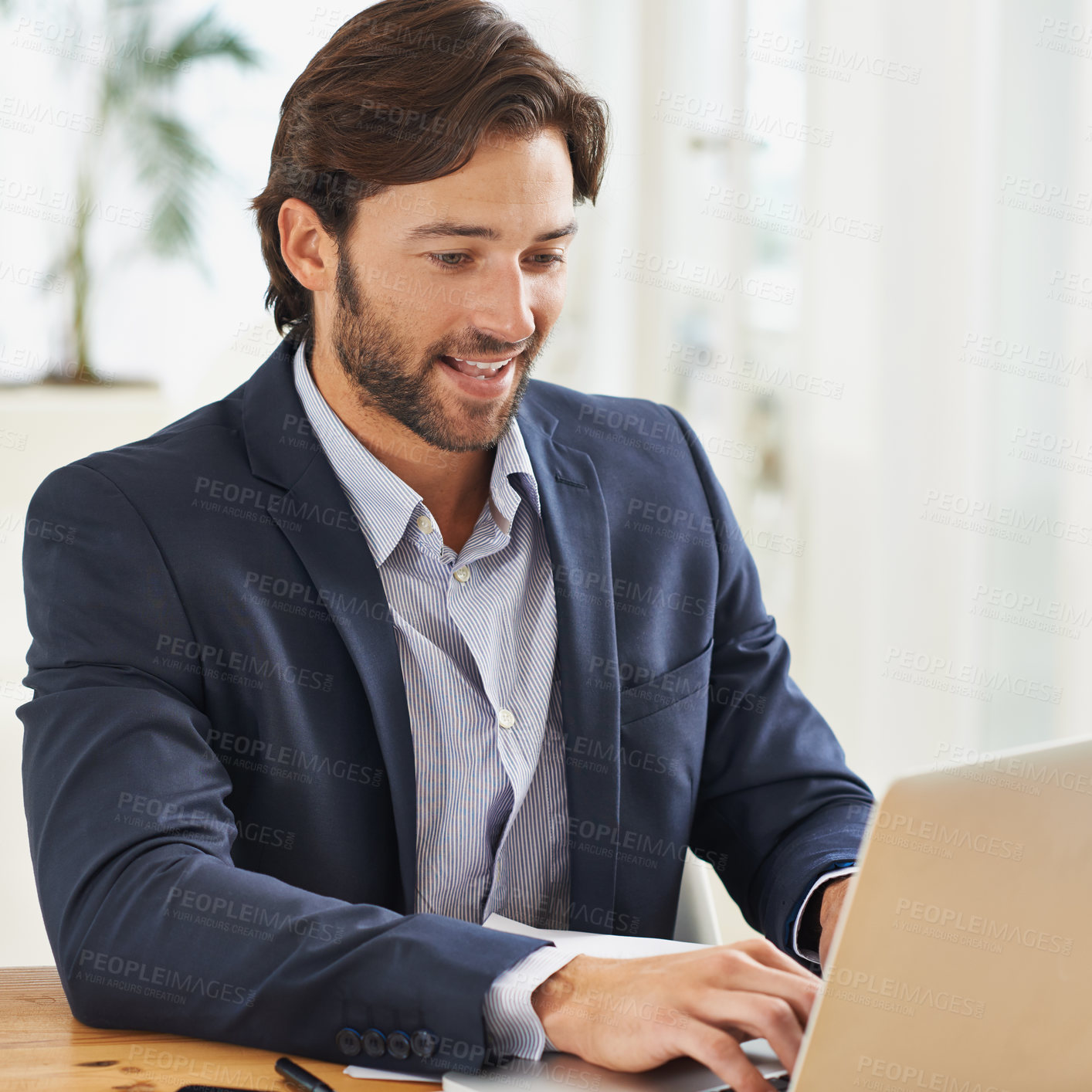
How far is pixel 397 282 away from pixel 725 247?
2099 millimetres

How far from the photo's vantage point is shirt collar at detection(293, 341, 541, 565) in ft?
4.52

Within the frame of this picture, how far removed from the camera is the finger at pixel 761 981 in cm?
87

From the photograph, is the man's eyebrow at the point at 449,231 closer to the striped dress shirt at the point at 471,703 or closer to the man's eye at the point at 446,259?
the man's eye at the point at 446,259

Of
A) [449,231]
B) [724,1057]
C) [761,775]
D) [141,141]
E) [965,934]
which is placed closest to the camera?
[965,934]

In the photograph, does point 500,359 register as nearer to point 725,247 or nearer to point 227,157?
point 725,247

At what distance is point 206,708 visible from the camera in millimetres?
1253

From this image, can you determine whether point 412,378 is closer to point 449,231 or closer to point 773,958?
point 449,231

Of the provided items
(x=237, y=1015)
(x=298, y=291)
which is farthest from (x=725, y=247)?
(x=237, y=1015)

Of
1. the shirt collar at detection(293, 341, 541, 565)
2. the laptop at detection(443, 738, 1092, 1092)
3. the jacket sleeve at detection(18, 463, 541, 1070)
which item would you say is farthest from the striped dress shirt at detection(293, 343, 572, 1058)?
the laptop at detection(443, 738, 1092, 1092)

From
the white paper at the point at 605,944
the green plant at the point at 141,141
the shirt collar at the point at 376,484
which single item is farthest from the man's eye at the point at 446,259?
the green plant at the point at 141,141

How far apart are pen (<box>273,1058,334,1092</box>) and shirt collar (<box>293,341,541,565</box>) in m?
0.59

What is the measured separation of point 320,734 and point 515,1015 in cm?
44

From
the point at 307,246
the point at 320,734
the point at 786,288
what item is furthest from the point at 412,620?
the point at 786,288

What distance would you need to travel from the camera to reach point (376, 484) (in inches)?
54.7
